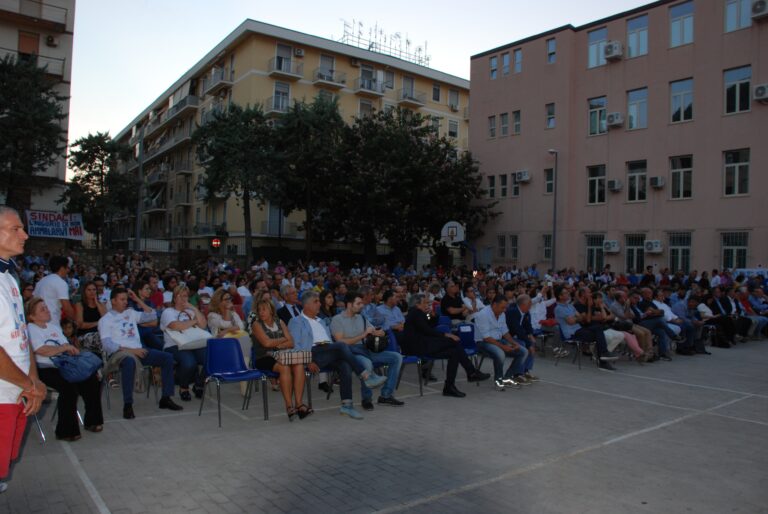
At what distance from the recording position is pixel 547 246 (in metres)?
30.4

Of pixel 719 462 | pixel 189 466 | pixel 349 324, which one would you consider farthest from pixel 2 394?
pixel 719 462

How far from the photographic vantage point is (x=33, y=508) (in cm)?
417

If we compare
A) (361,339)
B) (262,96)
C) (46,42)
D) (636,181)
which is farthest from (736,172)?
(46,42)

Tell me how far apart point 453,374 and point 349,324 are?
168 cm

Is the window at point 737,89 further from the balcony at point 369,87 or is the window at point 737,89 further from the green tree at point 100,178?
the green tree at point 100,178

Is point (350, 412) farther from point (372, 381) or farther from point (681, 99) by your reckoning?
point (681, 99)

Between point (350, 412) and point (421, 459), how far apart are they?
1726 mm

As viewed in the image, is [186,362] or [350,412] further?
[186,362]

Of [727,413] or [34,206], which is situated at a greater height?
[34,206]

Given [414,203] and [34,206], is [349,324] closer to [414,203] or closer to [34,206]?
[414,203]

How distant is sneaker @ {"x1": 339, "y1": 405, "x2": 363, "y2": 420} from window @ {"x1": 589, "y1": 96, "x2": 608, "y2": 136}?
82.6 ft

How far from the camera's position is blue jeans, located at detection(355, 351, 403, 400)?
748 cm

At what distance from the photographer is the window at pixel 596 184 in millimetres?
28516

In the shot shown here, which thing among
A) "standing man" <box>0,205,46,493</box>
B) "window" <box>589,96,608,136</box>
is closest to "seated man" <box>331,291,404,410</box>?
"standing man" <box>0,205,46,493</box>
